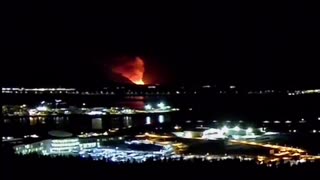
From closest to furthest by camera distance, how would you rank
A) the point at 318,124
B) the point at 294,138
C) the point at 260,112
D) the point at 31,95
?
the point at 294,138 → the point at 318,124 → the point at 260,112 → the point at 31,95

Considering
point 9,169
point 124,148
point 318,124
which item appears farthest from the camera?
point 318,124

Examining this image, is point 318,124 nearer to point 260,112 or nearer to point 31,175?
point 260,112

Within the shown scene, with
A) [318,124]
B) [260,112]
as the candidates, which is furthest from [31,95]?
[318,124]

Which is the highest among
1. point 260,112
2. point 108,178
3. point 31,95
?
point 31,95

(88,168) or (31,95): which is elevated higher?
(31,95)

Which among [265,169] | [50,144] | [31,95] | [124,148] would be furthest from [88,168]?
[31,95]

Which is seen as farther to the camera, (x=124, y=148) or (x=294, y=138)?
(x=294, y=138)

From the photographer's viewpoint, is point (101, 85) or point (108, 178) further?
point (101, 85)

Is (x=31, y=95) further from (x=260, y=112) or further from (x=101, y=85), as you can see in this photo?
(x=260, y=112)

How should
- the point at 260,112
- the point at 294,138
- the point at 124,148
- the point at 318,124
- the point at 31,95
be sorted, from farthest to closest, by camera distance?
the point at 31,95 → the point at 260,112 → the point at 318,124 → the point at 294,138 → the point at 124,148
